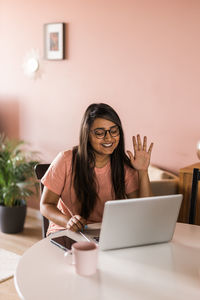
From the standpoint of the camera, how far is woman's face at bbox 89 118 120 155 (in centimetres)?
193

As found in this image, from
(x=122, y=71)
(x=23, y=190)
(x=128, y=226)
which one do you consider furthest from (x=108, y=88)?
(x=128, y=226)

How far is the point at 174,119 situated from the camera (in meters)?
2.97

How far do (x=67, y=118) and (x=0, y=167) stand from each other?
2.38ft

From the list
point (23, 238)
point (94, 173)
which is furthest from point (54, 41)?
point (94, 173)

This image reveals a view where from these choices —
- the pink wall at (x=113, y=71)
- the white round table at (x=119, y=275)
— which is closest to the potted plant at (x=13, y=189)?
the pink wall at (x=113, y=71)

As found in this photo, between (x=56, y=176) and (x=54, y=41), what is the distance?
2.02m

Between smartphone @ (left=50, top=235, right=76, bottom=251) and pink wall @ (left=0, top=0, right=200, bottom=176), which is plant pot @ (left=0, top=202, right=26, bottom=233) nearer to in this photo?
pink wall @ (left=0, top=0, right=200, bottom=176)

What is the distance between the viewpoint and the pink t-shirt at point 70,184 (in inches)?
76.4

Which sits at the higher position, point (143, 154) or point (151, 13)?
point (151, 13)

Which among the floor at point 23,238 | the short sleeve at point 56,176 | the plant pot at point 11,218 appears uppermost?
the short sleeve at point 56,176

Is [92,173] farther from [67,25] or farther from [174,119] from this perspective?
[67,25]

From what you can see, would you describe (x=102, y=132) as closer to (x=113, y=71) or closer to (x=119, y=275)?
(x=119, y=275)

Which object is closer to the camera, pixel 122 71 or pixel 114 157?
pixel 114 157

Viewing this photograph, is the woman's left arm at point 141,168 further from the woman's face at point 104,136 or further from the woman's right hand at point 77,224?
the woman's right hand at point 77,224
